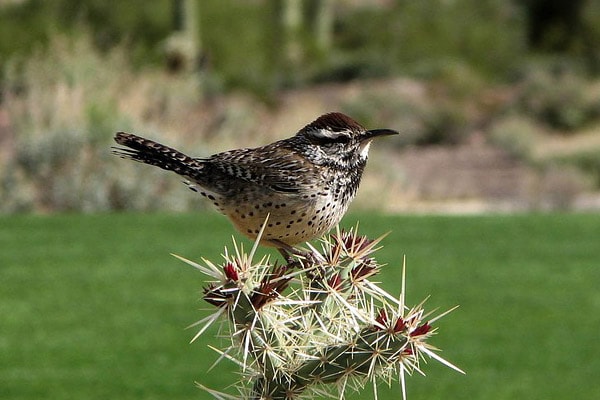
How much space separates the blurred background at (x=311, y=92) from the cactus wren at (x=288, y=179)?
13.9 metres

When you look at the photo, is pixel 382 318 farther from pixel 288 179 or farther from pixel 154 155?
pixel 154 155

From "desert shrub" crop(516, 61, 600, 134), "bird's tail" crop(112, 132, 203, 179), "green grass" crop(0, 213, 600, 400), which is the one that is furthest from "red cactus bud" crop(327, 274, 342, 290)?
"desert shrub" crop(516, 61, 600, 134)

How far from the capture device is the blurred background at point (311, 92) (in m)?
17.0

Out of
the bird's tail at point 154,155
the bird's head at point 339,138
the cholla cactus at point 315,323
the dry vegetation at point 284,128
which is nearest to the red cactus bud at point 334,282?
the cholla cactus at point 315,323

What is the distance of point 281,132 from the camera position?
20.7m

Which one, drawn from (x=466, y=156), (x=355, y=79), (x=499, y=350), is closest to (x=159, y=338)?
(x=499, y=350)

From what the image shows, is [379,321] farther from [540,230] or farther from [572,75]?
[572,75]

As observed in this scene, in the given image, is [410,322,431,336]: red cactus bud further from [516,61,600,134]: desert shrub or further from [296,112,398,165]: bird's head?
[516,61,600,134]: desert shrub

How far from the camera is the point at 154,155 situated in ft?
7.75

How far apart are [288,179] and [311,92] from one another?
27.3 meters

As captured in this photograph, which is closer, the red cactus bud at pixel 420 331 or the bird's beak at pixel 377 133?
the bird's beak at pixel 377 133

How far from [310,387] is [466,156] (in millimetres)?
23992

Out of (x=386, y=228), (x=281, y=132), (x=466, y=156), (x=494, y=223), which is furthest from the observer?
(x=466, y=156)

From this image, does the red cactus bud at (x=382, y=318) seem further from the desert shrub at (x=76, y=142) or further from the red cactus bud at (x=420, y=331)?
the desert shrub at (x=76, y=142)
